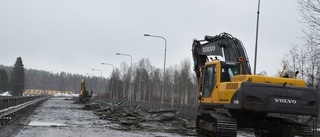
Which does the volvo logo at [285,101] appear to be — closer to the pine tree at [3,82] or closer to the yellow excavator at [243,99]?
the yellow excavator at [243,99]

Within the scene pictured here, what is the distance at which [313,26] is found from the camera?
1969 cm

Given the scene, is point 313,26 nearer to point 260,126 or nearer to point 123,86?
point 260,126

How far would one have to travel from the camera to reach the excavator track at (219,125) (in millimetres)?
12250

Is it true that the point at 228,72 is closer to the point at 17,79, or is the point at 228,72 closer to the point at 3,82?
the point at 17,79

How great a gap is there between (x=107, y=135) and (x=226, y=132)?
6.81 m

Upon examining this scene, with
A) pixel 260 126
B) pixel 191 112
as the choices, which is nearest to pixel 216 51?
pixel 260 126

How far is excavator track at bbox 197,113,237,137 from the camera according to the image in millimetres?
12250

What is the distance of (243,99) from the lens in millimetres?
11625

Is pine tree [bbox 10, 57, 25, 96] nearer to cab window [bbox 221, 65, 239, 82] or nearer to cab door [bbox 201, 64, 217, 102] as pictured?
cab door [bbox 201, 64, 217, 102]

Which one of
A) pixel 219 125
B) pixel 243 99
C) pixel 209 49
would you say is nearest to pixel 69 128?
pixel 209 49

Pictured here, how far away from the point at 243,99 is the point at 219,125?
122 cm

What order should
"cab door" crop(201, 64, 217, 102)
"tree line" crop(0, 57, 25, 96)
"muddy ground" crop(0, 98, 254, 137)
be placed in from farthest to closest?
"tree line" crop(0, 57, 25, 96) → "muddy ground" crop(0, 98, 254, 137) → "cab door" crop(201, 64, 217, 102)

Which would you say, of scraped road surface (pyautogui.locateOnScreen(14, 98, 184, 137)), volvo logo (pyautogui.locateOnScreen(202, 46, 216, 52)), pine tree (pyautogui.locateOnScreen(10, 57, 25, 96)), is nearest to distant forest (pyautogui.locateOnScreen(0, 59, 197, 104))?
pine tree (pyautogui.locateOnScreen(10, 57, 25, 96))

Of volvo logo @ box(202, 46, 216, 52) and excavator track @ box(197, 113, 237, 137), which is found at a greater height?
volvo logo @ box(202, 46, 216, 52)
